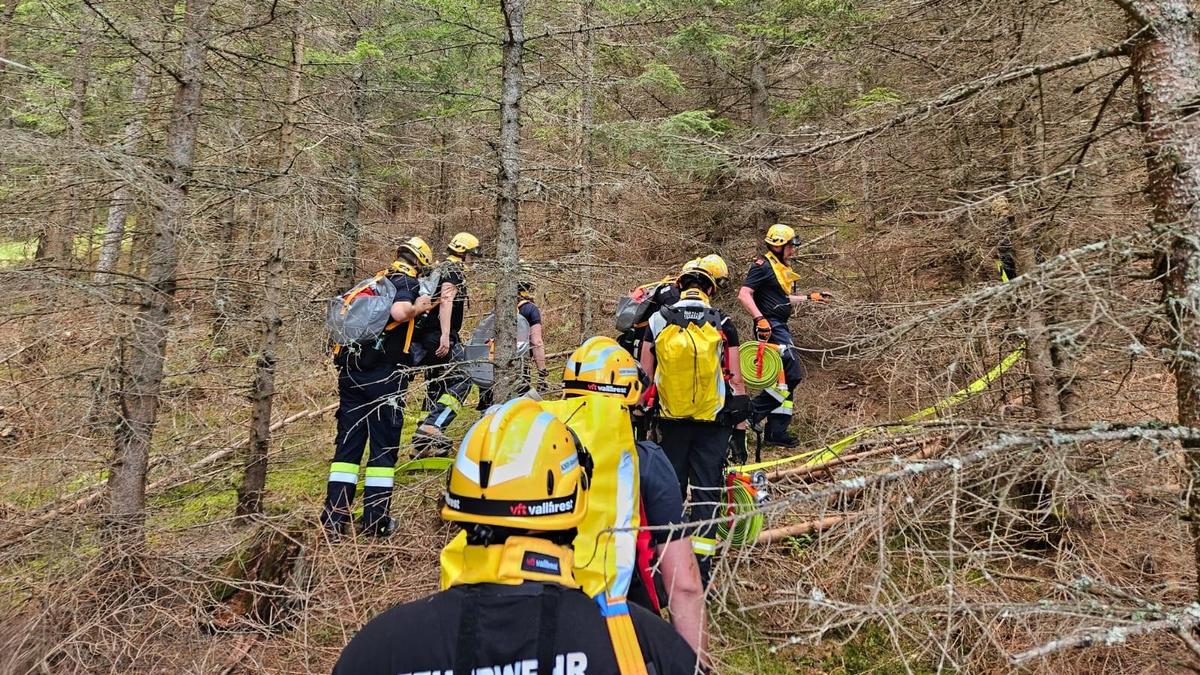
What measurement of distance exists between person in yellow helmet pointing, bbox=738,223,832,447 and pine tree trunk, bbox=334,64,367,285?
16.0 feet

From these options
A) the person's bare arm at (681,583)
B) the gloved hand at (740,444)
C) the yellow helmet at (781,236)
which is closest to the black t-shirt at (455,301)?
the person's bare arm at (681,583)

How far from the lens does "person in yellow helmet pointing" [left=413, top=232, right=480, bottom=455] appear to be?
5.50 metres

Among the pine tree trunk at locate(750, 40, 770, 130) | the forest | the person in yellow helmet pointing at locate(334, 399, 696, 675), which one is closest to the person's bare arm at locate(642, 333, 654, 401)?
the forest

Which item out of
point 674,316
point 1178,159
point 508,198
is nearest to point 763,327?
point 674,316

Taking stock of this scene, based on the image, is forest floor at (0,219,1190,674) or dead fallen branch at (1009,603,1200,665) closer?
dead fallen branch at (1009,603,1200,665)

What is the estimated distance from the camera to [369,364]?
5.35 m

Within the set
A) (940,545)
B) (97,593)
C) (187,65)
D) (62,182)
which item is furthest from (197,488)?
(940,545)

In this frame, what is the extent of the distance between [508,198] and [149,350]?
112 inches

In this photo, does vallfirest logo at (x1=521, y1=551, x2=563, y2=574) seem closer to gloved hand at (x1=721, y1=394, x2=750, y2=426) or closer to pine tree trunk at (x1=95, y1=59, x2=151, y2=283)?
gloved hand at (x1=721, y1=394, x2=750, y2=426)

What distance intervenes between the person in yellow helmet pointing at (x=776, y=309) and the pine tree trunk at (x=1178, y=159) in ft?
16.2

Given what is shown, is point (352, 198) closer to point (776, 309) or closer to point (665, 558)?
point (776, 309)

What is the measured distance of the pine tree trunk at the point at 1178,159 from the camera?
7.84 feet

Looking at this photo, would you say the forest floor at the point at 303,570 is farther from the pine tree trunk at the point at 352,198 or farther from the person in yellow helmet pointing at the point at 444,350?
the pine tree trunk at the point at 352,198

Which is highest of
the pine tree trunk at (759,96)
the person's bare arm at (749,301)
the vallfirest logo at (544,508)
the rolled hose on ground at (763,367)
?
the pine tree trunk at (759,96)
